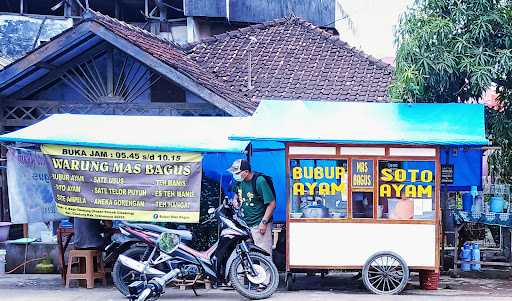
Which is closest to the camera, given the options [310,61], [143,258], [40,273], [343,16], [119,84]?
[143,258]

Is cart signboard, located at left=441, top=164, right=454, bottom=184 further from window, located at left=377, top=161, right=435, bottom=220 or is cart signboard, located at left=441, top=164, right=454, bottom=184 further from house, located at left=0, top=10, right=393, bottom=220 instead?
house, located at left=0, top=10, right=393, bottom=220

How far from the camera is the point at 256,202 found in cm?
845

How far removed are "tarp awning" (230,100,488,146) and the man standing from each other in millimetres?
591

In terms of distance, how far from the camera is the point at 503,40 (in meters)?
8.62

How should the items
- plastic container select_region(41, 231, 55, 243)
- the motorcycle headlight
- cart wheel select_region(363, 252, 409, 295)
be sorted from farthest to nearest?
plastic container select_region(41, 231, 55, 243), cart wheel select_region(363, 252, 409, 295), the motorcycle headlight

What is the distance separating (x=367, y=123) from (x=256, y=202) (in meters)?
1.92

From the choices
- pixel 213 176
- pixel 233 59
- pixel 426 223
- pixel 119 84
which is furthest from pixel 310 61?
pixel 426 223

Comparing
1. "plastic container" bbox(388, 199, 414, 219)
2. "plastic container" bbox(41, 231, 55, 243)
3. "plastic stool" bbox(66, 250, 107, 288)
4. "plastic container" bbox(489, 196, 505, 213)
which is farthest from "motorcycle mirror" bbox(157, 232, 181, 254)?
"plastic container" bbox(489, 196, 505, 213)

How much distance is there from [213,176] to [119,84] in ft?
11.2

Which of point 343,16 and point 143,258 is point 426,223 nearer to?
point 143,258

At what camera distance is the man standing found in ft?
27.3

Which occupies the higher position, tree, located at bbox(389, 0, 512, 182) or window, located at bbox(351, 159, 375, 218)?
tree, located at bbox(389, 0, 512, 182)

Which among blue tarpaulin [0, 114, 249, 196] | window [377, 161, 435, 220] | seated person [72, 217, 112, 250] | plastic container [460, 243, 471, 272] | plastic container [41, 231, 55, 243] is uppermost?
blue tarpaulin [0, 114, 249, 196]

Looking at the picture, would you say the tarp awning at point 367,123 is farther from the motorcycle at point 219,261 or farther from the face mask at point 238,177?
the motorcycle at point 219,261
